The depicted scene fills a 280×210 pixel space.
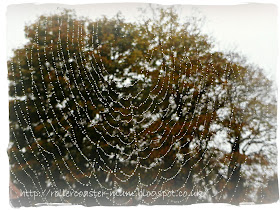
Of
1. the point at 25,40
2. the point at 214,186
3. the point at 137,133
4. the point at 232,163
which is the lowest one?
the point at 214,186

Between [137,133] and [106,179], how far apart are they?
1.58ft

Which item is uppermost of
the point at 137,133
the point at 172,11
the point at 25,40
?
the point at 172,11

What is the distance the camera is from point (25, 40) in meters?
3.15

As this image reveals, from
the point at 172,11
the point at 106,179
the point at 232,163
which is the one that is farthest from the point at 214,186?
the point at 172,11

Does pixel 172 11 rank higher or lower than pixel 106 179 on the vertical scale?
higher

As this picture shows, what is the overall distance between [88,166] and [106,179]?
19 centimetres

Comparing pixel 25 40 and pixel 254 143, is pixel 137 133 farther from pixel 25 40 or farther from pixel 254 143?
pixel 25 40

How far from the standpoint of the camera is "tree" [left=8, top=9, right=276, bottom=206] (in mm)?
3146

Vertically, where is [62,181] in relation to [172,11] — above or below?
below

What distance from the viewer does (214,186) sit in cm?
325

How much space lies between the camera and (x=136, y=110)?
3.24 metres

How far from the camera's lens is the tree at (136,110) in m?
3.15

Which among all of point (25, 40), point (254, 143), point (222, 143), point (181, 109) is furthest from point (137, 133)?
point (25, 40)

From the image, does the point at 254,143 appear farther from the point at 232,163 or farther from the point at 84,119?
the point at 84,119
